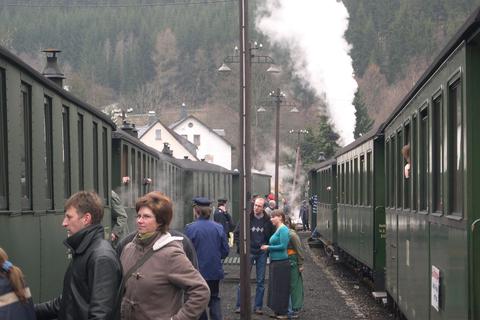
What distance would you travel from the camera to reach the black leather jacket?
507cm

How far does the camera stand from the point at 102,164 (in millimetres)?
13867

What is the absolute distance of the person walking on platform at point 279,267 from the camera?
47.0 ft

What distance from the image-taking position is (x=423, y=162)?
8891mm

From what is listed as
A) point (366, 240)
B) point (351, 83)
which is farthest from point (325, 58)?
point (366, 240)

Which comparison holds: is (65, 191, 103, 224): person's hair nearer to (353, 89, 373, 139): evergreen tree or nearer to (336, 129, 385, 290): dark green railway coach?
(336, 129, 385, 290): dark green railway coach

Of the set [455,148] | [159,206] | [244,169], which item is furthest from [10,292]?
[244,169]

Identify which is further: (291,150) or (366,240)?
(291,150)

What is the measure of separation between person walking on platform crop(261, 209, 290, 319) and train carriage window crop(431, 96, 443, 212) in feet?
20.4

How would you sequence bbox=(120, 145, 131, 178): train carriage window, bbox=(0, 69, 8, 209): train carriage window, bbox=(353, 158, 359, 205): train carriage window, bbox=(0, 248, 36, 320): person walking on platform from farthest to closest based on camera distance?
bbox=(353, 158, 359, 205): train carriage window
bbox=(120, 145, 131, 178): train carriage window
bbox=(0, 69, 8, 209): train carriage window
bbox=(0, 248, 36, 320): person walking on platform

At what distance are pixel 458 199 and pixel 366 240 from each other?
35.7 ft

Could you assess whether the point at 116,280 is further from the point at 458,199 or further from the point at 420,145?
the point at 420,145

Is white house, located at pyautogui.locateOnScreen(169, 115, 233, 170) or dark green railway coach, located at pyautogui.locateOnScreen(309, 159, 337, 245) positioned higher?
white house, located at pyautogui.locateOnScreen(169, 115, 233, 170)

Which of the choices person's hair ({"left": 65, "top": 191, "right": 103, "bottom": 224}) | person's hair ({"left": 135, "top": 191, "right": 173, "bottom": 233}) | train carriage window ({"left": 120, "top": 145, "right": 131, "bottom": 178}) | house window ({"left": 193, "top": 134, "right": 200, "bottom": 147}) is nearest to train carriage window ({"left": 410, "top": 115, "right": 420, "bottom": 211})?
person's hair ({"left": 135, "top": 191, "right": 173, "bottom": 233})

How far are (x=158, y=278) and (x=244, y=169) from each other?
9769 mm
